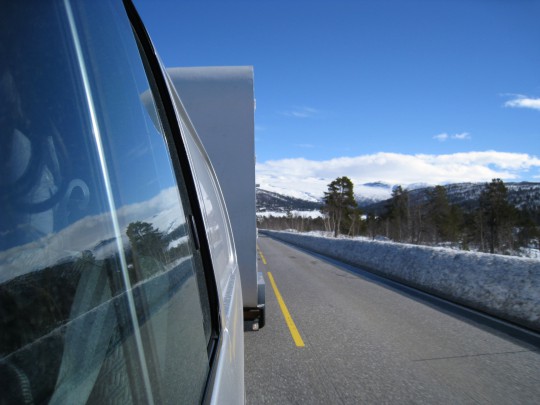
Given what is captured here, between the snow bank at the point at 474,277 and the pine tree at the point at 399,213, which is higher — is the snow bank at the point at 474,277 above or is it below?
below

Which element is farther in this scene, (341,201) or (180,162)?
(341,201)

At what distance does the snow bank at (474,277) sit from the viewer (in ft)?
20.4

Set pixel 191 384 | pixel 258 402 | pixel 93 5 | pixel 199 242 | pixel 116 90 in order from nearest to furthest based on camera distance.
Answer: pixel 93 5
pixel 116 90
pixel 191 384
pixel 199 242
pixel 258 402

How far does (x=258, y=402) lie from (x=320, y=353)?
4.93 ft

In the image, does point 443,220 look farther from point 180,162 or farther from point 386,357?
point 180,162

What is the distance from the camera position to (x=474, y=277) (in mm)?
7633

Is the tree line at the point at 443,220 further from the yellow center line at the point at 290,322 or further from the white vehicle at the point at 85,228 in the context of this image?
the white vehicle at the point at 85,228

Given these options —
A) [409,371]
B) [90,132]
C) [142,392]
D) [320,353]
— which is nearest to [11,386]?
[142,392]

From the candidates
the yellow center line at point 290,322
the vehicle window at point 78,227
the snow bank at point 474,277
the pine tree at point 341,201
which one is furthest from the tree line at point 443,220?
the vehicle window at point 78,227

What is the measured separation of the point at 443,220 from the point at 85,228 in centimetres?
6164

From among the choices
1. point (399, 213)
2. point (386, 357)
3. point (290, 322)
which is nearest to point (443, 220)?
point (399, 213)

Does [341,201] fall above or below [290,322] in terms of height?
above

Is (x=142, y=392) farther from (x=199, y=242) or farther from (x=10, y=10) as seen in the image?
(x=199, y=242)

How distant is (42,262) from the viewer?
55 cm
